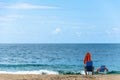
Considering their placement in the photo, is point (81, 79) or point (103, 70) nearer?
point (81, 79)

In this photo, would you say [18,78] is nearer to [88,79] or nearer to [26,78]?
[26,78]

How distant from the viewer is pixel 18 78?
19219mm

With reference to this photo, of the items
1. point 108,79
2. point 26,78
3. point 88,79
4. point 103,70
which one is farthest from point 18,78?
point 103,70

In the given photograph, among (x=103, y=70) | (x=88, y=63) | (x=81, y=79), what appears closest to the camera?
(x=81, y=79)

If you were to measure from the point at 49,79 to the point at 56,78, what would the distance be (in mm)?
560

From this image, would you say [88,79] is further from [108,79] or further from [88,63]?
[88,63]

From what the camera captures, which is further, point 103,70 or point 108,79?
point 103,70

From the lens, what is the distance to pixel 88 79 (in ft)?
60.4

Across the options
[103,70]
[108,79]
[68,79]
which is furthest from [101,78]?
[103,70]

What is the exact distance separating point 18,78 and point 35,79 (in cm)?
141

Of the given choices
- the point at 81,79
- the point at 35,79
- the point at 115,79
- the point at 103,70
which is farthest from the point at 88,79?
the point at 103,70

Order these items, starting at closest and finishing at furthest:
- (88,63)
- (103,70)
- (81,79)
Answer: (81,79), (88,63), (103,70)

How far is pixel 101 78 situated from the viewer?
62.2ft

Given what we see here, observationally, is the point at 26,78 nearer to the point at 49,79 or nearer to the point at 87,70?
the point at 49,79
